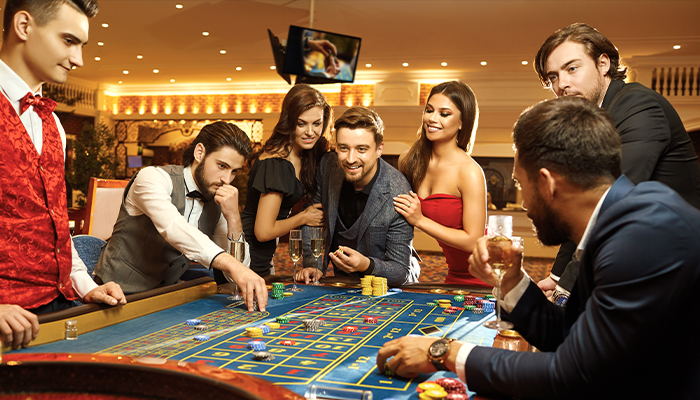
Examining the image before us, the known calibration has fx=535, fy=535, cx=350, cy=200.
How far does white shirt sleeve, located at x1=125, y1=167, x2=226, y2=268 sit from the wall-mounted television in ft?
15.8

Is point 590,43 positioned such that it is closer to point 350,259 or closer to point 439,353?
point 350,259

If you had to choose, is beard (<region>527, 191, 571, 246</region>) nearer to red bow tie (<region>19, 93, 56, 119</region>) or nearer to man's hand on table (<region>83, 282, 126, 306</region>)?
man's hand on table (<region>83, 282, 126, 306</region>)

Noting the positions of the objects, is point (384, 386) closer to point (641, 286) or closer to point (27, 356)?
point (641, 286)

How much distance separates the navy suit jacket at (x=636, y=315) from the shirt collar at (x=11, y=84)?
1775 mm

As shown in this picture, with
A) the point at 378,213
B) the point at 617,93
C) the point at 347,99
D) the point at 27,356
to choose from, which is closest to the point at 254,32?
the point at 347,99

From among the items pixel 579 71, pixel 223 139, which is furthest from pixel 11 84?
pixel 579 71

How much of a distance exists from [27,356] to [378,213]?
193 centimetres

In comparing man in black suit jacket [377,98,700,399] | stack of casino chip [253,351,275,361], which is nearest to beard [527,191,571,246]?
man in black suit jacket [377,98,700,399]

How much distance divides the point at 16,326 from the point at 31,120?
2.58 ft

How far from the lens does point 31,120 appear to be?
1.89m

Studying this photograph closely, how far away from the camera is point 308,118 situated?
3.13 metres

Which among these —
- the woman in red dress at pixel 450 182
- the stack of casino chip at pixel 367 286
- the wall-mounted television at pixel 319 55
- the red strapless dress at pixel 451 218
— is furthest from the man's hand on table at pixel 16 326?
the wall-mounted television at pixel 319 55

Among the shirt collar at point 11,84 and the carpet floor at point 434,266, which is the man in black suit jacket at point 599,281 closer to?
the shirt collar at point 11,84

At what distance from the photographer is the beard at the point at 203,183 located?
2637mm
